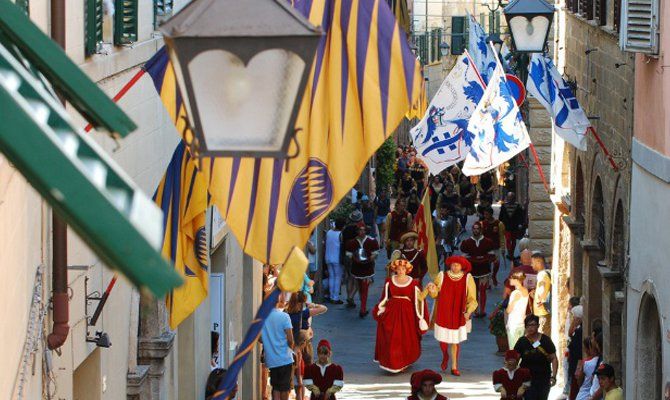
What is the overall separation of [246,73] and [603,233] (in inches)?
594

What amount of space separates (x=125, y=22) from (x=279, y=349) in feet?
22.1

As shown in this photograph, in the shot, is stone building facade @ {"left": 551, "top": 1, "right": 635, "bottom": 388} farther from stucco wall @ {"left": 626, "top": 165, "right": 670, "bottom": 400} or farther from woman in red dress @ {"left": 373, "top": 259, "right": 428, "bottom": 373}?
woman in red dress @ {"left": 373, "top": 259, "right": 428, "bottom": 373}

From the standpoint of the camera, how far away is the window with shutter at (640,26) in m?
14.7

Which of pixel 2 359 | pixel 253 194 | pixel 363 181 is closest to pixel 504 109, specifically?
pixel 253 194

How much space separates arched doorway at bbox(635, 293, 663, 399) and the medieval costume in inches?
226

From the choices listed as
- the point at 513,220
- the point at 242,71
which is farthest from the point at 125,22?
the point at 513,220

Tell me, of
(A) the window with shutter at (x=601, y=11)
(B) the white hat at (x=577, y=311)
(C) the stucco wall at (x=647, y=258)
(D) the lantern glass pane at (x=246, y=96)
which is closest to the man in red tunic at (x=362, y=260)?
(B) the white hat at (x=577, y=311)

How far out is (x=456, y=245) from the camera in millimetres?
34156

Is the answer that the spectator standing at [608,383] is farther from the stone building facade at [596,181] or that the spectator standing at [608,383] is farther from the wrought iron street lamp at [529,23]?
the wrought iron street lamp at [529,23]

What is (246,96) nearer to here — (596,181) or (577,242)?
(596,181)

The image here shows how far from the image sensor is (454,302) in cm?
2136

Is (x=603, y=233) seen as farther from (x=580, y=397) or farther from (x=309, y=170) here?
(x=309, y=170)

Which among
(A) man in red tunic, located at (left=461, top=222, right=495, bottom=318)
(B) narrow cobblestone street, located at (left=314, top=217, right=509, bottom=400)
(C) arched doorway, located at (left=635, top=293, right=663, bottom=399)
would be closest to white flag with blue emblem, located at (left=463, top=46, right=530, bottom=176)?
(C) arched doorway, located at (left=635, top=293, right=663, bottom=399)

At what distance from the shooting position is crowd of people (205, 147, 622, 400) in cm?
1752
